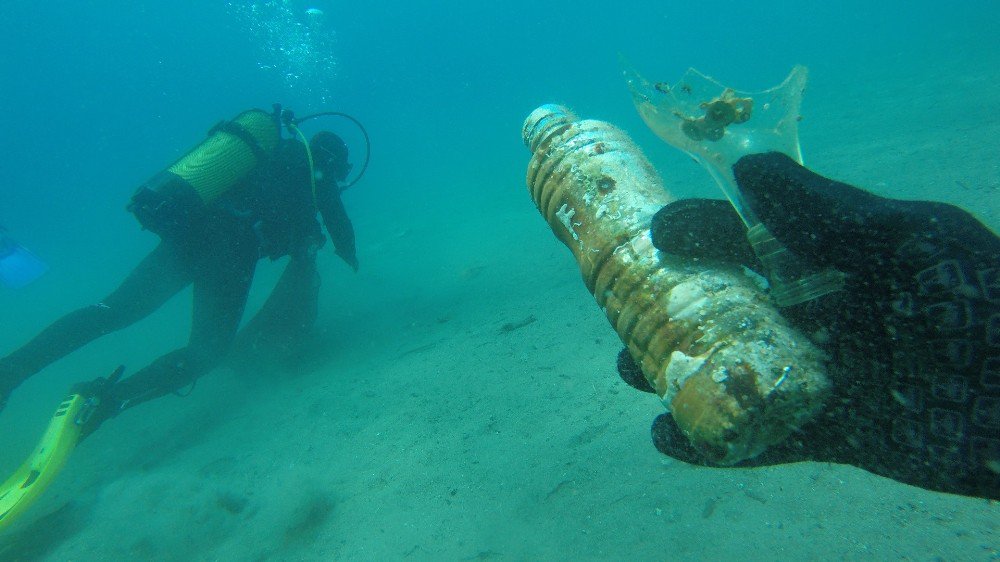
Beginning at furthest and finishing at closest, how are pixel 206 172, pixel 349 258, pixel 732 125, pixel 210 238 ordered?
pixel 349 258
pixel 210 238
pixel 206 172
pixel 732 125

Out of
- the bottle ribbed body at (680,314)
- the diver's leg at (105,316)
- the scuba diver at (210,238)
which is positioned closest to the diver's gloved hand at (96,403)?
the scuba diver at (210,238)

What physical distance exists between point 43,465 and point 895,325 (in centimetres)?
713

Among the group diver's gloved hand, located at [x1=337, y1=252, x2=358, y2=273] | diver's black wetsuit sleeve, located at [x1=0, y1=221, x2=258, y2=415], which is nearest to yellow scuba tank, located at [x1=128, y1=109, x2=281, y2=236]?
diver's black wetsuit sleeve, located at [x1=0, y1=221, x2=258, y2=415]

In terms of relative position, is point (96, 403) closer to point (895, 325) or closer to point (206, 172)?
point (206, 172)

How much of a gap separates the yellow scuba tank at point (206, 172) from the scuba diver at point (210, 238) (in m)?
0.01

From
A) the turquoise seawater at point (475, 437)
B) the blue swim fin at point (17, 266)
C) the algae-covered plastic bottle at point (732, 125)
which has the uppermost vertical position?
the blue swim fin at point (17, 266)

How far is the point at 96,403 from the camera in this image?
17.1ft

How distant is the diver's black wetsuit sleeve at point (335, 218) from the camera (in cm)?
632

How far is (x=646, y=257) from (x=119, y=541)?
5394 mm

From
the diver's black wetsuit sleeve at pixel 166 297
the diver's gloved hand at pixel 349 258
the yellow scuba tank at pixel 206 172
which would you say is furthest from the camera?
the diver's gloved hand at pixel 349 258

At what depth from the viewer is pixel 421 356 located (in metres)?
5.63

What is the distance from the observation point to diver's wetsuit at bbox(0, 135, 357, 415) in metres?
5.43

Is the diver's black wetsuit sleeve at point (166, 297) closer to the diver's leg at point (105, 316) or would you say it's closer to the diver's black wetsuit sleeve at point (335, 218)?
the diver's leg at point (105, 316)

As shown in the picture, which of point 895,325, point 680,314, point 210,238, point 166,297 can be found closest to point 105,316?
point 166,297
